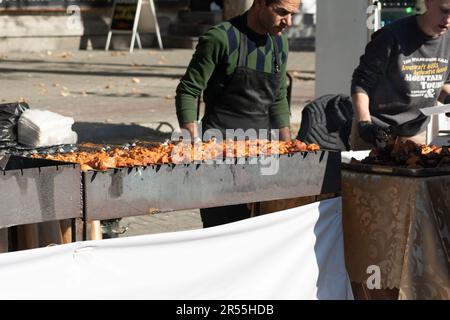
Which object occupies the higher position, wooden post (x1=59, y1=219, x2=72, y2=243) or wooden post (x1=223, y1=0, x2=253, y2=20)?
wooden post (x1=223, y1=0, x2=253, y2=20)

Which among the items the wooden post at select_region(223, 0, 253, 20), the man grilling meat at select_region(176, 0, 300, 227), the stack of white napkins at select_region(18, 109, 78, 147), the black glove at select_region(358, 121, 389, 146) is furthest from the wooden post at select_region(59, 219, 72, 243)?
the wooden post at select_region(223, 0, 253, 20)

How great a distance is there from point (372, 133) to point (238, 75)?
2.79 feet

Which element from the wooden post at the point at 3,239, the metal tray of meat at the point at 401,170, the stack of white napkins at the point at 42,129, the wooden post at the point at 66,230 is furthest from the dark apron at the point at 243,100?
the stack of white napkins at the point at 42,129

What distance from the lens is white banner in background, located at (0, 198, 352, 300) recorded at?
4414 mm

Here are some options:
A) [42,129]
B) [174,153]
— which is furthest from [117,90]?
[174,153]

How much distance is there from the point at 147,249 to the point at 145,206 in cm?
19

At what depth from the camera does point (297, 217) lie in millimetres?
5145

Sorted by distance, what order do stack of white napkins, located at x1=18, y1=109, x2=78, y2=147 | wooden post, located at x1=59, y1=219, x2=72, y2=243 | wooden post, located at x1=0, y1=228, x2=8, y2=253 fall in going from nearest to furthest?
wooden post, located at x1=0, y1=228, x2=8, y2=253
wooden post, located at x1=59, y1=219, x2=72, y2=243
stack of white napkins, located at x1=18, y1=109, x2=78, y2=147

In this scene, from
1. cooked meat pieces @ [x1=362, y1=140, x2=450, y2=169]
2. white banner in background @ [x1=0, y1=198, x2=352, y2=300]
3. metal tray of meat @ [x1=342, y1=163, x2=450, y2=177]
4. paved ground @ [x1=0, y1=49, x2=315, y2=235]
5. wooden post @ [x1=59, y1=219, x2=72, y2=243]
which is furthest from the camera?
paved ground @ [x1=0, y1=49, x2=315, y2=235]

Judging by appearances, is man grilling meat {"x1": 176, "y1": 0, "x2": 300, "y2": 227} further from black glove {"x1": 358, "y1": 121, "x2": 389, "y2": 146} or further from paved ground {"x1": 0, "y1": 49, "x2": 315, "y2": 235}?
paved ground {"x1": 0, "y1": 49, "x2": 315, "y2": 235}

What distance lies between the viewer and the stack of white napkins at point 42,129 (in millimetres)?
7941

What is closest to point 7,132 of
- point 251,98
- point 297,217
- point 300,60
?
point 251,98

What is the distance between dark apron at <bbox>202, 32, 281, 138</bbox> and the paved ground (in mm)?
→ 2240
